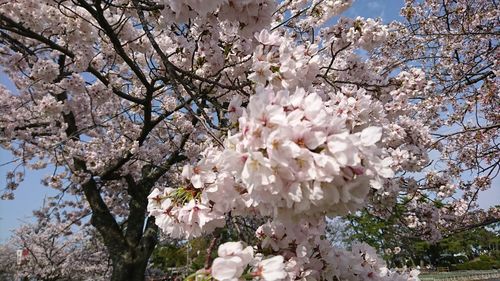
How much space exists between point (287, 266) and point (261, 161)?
0.61 m

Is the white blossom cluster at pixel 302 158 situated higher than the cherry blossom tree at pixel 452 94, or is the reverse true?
the cherry blossom tree at pixel 452 94

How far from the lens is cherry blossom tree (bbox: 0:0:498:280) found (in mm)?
1110

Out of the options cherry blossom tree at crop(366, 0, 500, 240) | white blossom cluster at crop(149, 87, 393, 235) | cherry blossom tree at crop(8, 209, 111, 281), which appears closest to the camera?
white blossom cluster at crop(149, 87, 393, 235)

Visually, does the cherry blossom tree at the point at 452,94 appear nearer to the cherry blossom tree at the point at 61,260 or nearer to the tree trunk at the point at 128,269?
the tree trunk at the point at 128,269

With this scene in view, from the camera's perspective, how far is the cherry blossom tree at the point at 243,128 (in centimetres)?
111

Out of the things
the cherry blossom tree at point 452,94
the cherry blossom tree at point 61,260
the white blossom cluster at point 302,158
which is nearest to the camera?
the white blossom cluster at point 302,158

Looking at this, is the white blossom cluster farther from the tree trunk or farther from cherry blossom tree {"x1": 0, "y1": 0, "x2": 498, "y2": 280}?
the tree trunk

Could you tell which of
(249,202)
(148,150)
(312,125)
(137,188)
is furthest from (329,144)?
(137,188)

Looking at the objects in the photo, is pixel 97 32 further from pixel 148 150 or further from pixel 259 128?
pixel 259 128

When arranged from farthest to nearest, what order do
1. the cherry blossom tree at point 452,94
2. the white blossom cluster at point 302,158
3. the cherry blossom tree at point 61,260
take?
the cherry blossom tree at point 61,260
the cherry blossom tree at point 452,94
the white blossom cluster at point 302,158

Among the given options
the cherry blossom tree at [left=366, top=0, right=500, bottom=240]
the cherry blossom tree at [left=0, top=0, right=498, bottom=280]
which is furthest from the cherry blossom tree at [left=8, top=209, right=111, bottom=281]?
the cherry blossom tree at [left=366, top=0, right=500, bottom=240]

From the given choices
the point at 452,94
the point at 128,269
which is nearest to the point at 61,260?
the point at 128,269

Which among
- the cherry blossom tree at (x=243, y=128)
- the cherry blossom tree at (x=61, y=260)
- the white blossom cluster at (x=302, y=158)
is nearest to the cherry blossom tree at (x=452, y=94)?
the cherry blossom tree at (x=243, y=128)

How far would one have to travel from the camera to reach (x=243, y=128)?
45.8 inches
